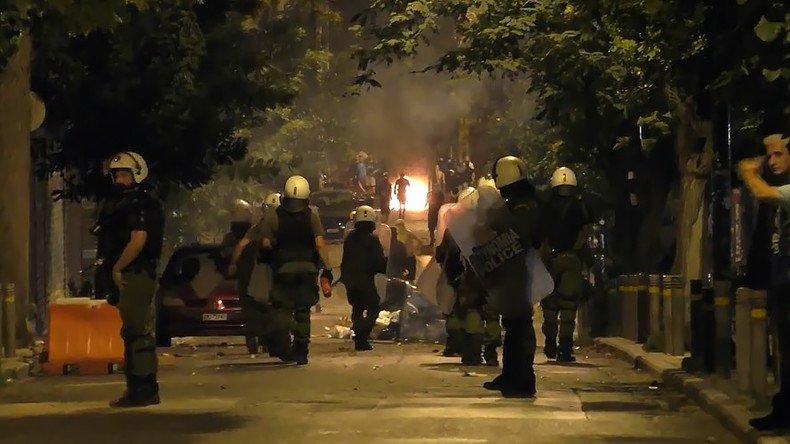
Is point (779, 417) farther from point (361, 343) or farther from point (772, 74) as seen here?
point (361, 343)

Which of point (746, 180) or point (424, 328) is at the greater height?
point (746, 180)

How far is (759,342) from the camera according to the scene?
1347 cm

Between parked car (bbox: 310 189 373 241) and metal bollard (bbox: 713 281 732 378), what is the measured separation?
44.1m

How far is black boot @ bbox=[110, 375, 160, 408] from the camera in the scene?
14.4m

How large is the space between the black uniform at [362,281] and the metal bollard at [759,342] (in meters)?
10.2

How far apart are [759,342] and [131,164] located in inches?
199

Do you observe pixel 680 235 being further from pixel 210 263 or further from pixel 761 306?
pixel 761 306

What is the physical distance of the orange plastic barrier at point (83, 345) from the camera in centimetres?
1917

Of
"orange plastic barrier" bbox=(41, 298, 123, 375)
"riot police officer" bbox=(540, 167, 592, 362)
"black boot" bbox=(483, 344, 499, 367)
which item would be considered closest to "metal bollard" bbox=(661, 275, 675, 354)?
"riot police officer" bbox=(540, 167, 592, 362)

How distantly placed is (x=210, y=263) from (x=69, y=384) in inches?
304

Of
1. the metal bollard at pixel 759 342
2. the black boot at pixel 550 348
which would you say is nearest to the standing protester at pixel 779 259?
the metal bollard at pixel 759 342

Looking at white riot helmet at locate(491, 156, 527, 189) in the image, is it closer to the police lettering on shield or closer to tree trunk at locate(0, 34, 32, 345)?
the police lettering on shield

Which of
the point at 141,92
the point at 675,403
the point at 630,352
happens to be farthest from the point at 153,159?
the point at 675,403

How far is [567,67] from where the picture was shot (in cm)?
2369
